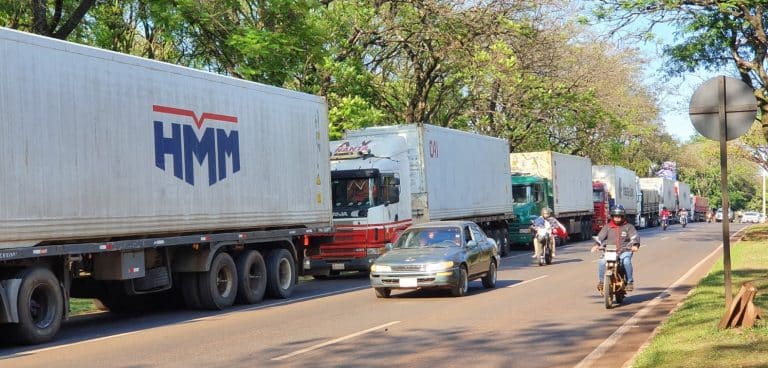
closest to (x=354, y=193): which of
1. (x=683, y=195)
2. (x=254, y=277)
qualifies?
(x=254, y=277)

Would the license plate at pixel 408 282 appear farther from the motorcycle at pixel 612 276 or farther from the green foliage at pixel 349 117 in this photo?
the green foliage at pixel 349 117

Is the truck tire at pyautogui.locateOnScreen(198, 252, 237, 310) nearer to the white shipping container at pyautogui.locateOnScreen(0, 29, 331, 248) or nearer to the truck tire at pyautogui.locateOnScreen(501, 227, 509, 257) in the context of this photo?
the white shipping container at pyautogui.locateOnScreen(0, 29, 331, 248)

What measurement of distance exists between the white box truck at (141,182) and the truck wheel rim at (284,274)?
6 centimetres

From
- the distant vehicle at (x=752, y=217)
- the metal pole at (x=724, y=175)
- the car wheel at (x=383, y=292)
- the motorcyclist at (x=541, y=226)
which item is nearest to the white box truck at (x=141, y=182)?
the car wheel at (x=383, y=292)

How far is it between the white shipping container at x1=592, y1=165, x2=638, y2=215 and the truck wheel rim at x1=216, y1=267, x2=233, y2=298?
122 feet

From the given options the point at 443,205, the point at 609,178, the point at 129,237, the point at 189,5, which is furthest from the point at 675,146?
the point at 129,237

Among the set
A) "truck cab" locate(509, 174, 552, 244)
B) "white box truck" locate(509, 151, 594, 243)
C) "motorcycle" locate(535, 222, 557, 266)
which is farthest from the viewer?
"white box truck" locate(509, 151, 594, 243)

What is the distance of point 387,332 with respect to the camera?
12.8 m

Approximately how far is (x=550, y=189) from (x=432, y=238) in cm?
2222

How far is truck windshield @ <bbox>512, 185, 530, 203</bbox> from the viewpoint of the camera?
3897 cm

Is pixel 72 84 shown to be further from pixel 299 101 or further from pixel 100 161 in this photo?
pixel 299 101

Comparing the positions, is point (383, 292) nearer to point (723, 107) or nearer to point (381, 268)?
point (381, 268)

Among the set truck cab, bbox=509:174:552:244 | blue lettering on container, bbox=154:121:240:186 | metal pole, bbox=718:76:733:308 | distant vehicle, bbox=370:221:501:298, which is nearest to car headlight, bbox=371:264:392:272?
distant vehicle, bbox=370:221:501:298

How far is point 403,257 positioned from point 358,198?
20.9 ft
